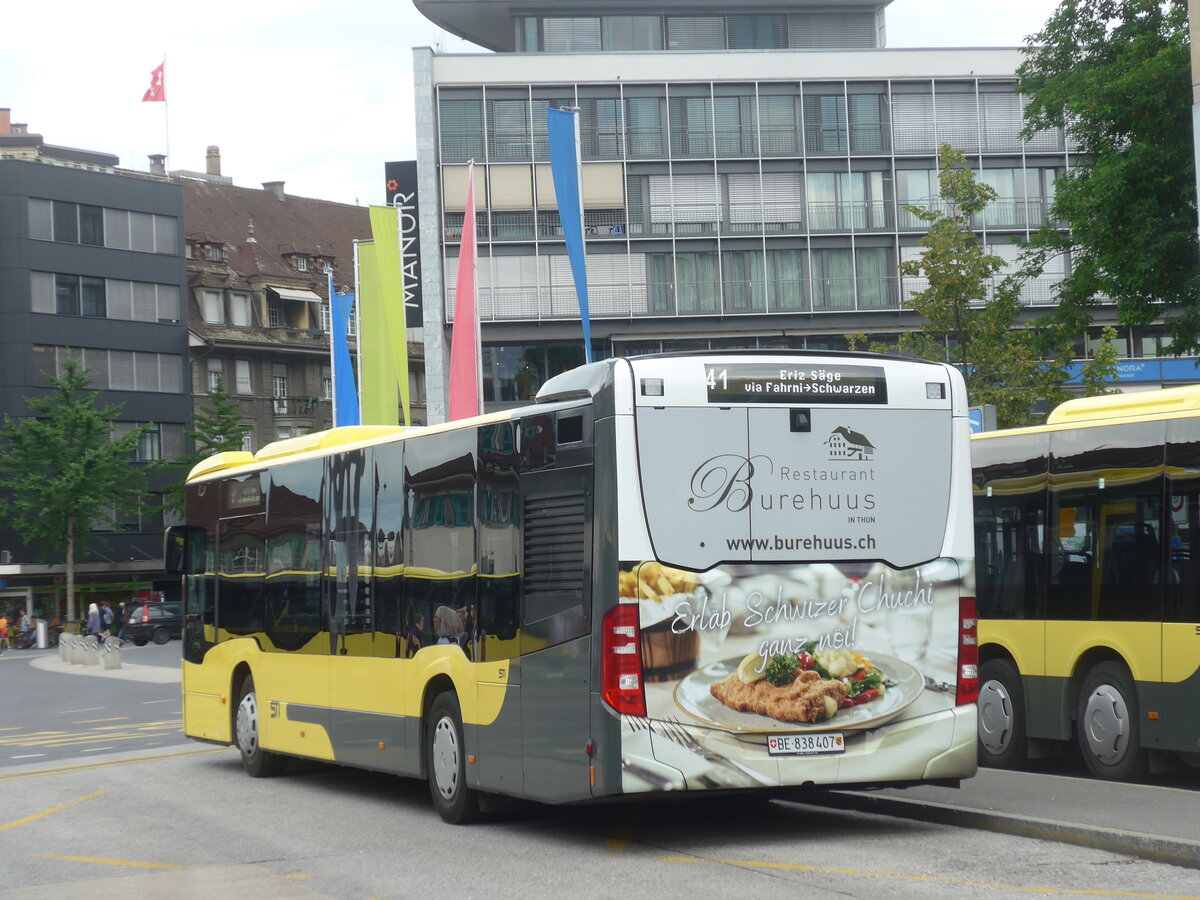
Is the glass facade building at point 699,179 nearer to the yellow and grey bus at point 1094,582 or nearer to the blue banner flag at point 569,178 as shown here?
the blue banner flag at point 569,178

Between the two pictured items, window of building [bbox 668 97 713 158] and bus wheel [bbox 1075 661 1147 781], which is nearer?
bus wheel [bbox 1075 661 1147 781]

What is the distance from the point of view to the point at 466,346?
1152 inches

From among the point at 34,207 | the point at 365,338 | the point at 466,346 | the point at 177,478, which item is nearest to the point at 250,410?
the point at 177,478

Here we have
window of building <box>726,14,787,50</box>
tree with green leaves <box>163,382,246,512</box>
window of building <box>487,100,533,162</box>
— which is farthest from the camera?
tree with green leaves <box>163,382,246,512</box>

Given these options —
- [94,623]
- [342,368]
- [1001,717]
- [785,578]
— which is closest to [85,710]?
[342,368]

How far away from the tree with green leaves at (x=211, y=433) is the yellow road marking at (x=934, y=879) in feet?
213

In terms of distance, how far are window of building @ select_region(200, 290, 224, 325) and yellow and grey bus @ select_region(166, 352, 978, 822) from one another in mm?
72912

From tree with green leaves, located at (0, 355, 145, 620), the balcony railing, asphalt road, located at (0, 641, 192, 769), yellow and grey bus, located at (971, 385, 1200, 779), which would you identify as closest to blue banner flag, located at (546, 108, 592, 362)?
asphalt road, located at (0, 641, 192, 769)

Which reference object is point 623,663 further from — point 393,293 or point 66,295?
point 66,295

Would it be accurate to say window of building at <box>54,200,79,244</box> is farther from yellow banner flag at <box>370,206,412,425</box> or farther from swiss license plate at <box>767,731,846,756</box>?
swiss license plate at <box>767,731,846,756</box>

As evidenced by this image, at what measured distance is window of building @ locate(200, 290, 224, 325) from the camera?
82.7 metres

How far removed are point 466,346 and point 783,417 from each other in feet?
62.8

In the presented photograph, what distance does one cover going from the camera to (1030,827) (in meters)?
10.1

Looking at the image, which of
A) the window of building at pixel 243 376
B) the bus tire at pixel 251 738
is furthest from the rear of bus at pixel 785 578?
the window of building at pixel 243 376
